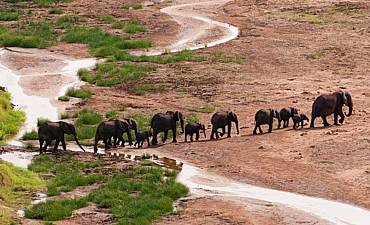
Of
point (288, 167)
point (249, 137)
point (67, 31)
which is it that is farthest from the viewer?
point (67, 31)

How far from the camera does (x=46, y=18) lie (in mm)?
65250

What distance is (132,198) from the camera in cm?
2456

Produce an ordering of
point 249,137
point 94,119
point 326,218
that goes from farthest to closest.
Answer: point 94,119 → point 249,137 → point 326,218

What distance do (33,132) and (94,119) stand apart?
287 centimetres

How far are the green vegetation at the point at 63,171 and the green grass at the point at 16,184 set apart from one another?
1.40 feet

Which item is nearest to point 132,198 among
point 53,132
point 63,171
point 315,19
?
point 63,171

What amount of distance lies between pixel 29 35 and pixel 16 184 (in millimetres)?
33015

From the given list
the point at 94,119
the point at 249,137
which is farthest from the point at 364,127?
the point at 94,119

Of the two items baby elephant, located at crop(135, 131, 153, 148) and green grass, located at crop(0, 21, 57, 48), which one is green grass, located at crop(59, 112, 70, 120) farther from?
green grass, located at crop(0, 21, 57, 48)

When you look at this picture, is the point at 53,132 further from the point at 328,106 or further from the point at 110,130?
the point at 328,106

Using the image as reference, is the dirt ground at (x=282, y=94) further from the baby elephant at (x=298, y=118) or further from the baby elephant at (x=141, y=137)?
the baby elephant at (x=141, y=137)

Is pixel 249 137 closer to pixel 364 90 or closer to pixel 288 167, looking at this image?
pixel 288 167

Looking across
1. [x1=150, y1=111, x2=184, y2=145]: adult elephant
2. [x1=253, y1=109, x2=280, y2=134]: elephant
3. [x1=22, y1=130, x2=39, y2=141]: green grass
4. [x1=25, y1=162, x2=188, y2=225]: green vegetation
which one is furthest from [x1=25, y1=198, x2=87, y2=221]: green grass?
[x1=253, y1=109, x2=280, y2=134]: elephant

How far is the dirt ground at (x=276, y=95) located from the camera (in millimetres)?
26219
